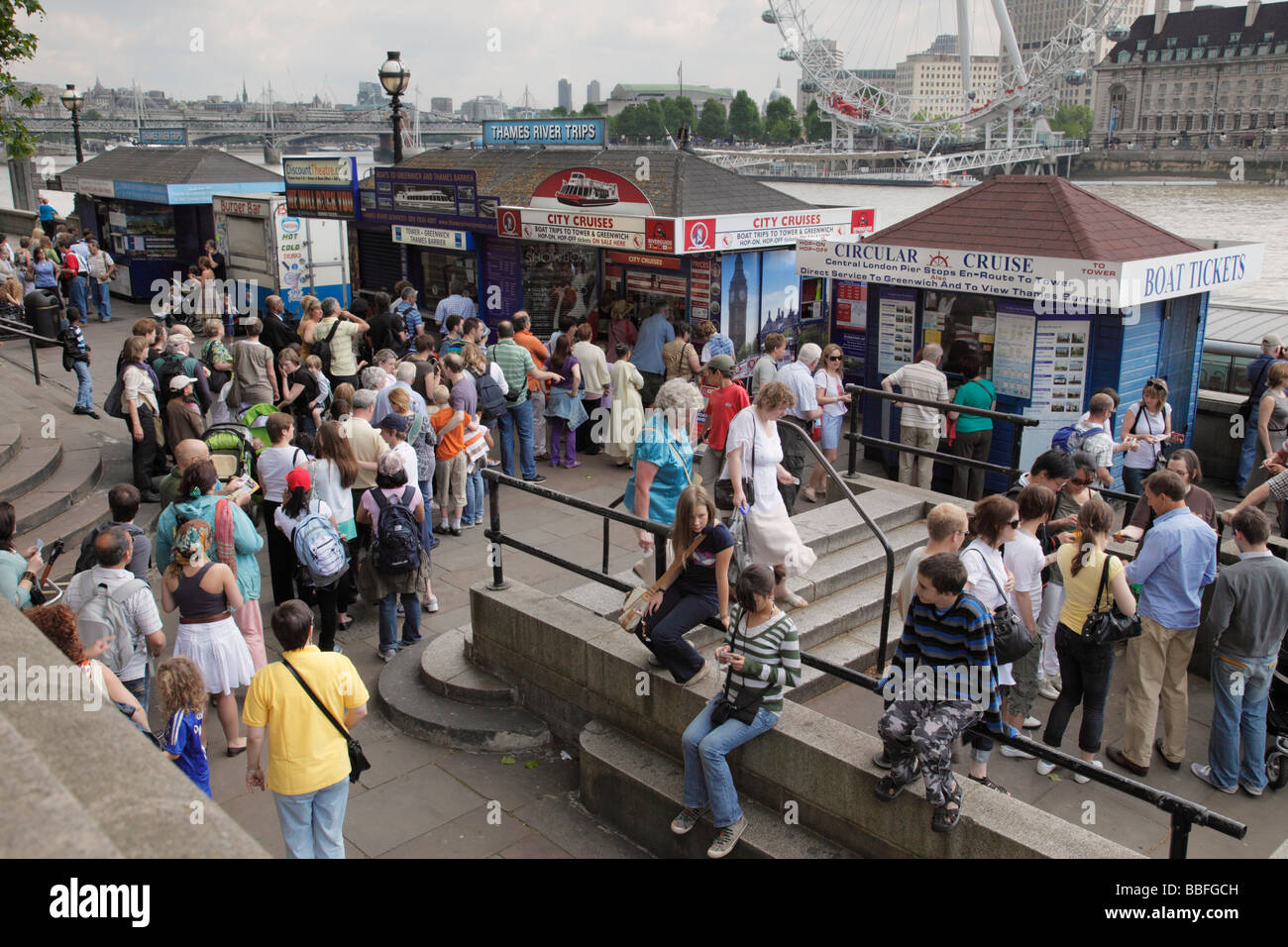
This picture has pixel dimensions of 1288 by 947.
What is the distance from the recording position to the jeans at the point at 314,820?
4469 millimetres

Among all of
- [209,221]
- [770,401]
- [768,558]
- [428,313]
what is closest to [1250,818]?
[768,558]

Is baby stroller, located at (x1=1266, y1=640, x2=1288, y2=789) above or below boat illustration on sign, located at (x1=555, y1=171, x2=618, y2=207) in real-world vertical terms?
below

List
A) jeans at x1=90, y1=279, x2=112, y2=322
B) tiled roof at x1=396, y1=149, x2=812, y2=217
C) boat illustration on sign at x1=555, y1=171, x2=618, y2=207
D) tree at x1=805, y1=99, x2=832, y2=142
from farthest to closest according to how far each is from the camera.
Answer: tree at x1=805, y1=99, x2=832, y2=142 → jeans at x1=90, y1=279, x2=112, y2=322 → boat illustration on sign at x1=555, y1=171, x2=618, y2=207 → tiled roof at x1=396, y1=149, x2=812, y2=217

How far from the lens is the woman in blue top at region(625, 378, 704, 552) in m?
6.90

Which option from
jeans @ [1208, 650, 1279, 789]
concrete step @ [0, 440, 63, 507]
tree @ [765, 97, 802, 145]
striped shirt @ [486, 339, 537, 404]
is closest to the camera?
jeans @ [1208, 650, 1279, 789]

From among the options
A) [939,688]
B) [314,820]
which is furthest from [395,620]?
[939,688]

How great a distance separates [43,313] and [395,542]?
43.1 ft

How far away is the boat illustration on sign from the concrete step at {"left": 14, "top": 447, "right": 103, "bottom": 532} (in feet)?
21.2

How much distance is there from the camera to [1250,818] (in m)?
5.48

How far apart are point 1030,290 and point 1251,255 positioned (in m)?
2.98

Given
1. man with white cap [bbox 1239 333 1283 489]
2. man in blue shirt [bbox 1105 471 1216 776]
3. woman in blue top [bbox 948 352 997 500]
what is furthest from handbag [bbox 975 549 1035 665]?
man with white cap [bbox 1239 333 1283 489]

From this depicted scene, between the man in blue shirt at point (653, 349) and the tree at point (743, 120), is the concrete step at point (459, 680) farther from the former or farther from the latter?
the tree at point (743, 120)

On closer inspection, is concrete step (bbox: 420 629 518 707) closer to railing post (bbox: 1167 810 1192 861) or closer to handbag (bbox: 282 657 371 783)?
handbag (bbox: 282 657 371 783)

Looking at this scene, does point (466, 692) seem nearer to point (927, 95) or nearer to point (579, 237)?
point (579, 237)
